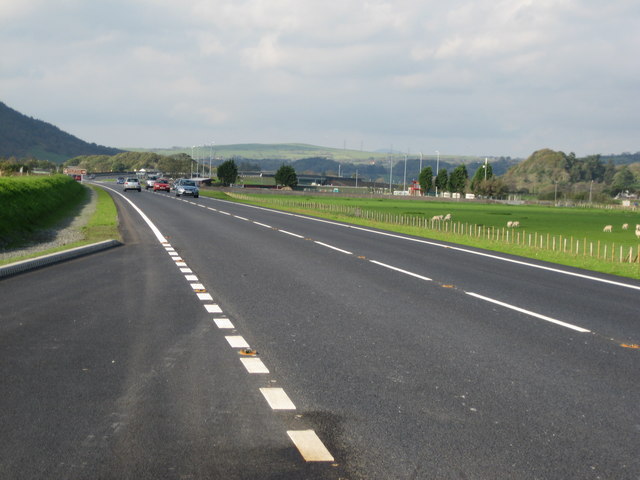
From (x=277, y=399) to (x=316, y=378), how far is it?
75 cm

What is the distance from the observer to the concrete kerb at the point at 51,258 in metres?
14.0

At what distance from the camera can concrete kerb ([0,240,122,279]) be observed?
1395 centimetres

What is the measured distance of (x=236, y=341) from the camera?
8.26 metres

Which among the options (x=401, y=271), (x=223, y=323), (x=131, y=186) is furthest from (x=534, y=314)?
(x=131, y=186)

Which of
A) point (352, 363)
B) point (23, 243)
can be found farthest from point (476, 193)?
point (352, 363)

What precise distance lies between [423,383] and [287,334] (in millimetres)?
2473

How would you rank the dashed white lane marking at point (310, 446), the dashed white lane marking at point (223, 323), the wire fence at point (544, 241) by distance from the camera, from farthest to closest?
the wire fence at point (544, 241) < the dashed white lane marking at point (223, 323) < the dashed white lane marking at point (310, 446)

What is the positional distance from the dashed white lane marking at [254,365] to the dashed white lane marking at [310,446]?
1.76 meters

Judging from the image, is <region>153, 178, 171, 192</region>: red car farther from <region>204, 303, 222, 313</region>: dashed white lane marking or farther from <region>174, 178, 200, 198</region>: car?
<region>204, 303, 222, 313</region>: dashed white lane marking

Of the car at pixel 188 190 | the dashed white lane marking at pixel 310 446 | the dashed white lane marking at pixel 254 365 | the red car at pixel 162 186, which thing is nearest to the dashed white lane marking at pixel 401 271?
the dashed white lane marking at pixel 254 365

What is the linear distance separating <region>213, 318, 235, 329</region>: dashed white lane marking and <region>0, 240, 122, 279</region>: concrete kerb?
601 cm

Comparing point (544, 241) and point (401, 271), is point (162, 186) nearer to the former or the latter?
point (544, 241)

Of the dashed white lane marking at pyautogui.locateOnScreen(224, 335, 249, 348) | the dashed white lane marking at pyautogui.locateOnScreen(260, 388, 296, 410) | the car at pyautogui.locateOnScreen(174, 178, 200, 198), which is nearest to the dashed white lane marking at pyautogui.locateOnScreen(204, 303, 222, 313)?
the dashed white lane marking at pyautogui.locateOnScreen(224, 335, 249, 348)

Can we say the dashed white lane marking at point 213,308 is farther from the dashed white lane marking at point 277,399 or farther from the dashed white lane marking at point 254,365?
the dashed white lane marking at point 277,399
